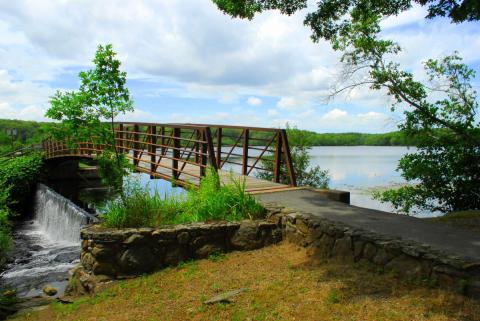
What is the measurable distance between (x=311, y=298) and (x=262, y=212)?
2.72 metres

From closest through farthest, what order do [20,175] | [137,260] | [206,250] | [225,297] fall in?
[225,297], [137,260], [206,250], [20,175]

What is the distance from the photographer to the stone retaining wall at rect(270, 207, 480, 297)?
3.94 m

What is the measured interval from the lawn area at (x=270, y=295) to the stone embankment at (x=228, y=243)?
17 centimetres

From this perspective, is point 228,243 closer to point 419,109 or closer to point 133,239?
point 133,239

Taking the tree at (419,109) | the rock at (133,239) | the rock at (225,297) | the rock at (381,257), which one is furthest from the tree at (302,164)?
the rock at (225,297)

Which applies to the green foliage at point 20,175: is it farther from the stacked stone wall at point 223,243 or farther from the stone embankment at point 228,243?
the stacked stone wall at point 223,243

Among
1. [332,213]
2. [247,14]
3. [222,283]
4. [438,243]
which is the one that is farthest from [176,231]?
[247,14]

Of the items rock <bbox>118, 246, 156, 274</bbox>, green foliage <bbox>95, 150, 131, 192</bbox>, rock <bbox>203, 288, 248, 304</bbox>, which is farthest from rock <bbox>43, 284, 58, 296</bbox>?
rock <bbox>203, 288, 248, 304</bbox>

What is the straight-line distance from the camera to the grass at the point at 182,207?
6539 mm

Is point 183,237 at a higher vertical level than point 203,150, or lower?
lower

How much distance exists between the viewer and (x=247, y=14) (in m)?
9.06

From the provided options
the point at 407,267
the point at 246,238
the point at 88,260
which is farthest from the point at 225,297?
the point at 88,260

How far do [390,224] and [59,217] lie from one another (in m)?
14.1

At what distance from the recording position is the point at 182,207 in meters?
7.22
